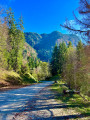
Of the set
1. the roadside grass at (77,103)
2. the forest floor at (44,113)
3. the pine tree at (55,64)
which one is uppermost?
the pine tree at (55,64)

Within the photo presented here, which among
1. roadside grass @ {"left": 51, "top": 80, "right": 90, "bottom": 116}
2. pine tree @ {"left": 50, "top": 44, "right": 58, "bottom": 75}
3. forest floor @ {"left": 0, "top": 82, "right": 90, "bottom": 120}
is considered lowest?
roadside grass @ {"left": 51, "top": 80, "right": 90, "bottom": 116}

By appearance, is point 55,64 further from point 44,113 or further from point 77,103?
point 44,113

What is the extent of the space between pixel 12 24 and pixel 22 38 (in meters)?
3.84

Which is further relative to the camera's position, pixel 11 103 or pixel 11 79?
pixel 11 79

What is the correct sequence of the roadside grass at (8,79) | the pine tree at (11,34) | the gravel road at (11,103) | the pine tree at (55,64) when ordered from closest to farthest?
the gravel road at (11,103) < the roadside grass at (8,79) < the pine tree at (11,34) < the pine tree at (55,64)

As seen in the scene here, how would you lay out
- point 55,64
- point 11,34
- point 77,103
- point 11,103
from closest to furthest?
point 11,103 < point 77,103 < point 11,34 < point 55,64

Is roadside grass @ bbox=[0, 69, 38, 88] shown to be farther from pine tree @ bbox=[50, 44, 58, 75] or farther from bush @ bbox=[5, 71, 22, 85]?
pine tree @ bbox=[50, 44, 58, 75]

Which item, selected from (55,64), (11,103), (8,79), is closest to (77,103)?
(11,103)

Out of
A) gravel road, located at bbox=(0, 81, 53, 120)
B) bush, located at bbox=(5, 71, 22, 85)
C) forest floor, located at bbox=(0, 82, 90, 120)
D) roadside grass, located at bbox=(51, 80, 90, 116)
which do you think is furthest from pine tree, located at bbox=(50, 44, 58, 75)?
forest floor, located at bbox=(0, 82, 90, 120)

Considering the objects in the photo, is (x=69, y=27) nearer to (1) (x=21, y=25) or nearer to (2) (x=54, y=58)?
(1) (x=21, y=25)

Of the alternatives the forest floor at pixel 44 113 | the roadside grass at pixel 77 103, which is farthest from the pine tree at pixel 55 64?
the forest floor at pixel 44 113

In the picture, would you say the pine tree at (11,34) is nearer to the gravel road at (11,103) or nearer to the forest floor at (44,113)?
the gravel road at (11,103)

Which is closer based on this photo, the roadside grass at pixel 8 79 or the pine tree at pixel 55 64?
the roadside grass at pixel 8 79

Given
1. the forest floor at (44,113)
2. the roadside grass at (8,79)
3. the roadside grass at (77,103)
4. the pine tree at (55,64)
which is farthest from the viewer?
the pine tree at (55,64)
